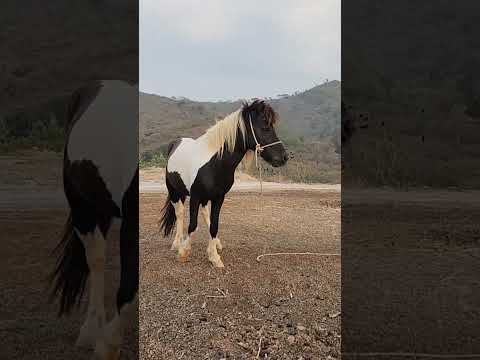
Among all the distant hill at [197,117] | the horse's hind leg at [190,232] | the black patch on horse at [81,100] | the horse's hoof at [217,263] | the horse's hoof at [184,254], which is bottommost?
the horse's hoof at [217,263]

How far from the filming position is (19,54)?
1.14 meters

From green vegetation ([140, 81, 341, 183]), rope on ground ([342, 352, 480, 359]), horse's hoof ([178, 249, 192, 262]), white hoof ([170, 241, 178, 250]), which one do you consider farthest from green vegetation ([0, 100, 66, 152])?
green vegetation ([140, 81, 341, 183])

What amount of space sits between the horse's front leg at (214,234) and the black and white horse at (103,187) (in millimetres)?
1116

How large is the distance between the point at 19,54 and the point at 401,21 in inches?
60.0

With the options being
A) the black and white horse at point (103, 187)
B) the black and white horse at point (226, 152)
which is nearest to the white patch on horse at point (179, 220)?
the black and white horse at point (226, 152)

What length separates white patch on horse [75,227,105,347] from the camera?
44.1 inches

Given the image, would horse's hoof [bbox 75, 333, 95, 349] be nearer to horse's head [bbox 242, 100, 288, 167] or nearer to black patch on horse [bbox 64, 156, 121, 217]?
black patch on horse [bbox 64, 156, 121, 217]

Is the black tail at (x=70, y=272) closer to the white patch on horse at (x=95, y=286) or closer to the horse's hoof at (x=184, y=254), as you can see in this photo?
the white patch on horse at (x=95, y=286)

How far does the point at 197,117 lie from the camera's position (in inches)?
290

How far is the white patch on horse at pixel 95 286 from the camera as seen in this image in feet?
3.67

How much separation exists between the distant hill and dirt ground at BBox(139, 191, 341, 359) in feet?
3.40

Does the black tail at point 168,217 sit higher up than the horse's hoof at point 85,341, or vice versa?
the black tail at point 168,217

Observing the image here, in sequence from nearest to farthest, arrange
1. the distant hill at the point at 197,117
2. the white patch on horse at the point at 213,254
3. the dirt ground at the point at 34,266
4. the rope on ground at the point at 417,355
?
the dirt ground at the point at 34,266, the rope on ground at the point at 417,355, the white patch on horse at the point at 213,254, the distant hill at the point at 197,117

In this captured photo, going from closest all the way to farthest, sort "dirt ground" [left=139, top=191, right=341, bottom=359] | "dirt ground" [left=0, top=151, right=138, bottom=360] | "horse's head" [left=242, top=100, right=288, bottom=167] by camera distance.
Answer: "dirt ground" [left=0, top=151, right=138, bottom=360] → "dirt ground" [left=139, top=191, right=341, bottom=359] → "horse's head" [left=242, top=100, right=288, bottom=167]
